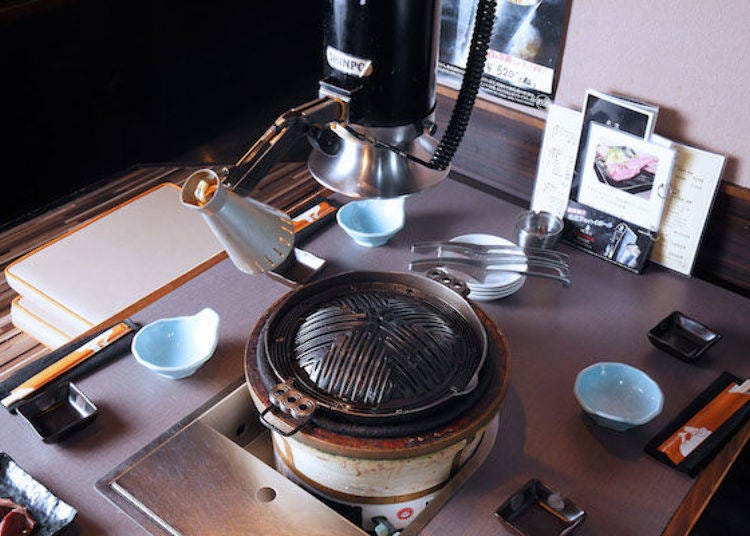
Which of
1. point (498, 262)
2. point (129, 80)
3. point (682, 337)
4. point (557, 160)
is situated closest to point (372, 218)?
point (498, 262)

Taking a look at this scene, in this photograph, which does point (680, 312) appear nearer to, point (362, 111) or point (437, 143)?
point (437, 143)

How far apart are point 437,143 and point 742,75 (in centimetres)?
87

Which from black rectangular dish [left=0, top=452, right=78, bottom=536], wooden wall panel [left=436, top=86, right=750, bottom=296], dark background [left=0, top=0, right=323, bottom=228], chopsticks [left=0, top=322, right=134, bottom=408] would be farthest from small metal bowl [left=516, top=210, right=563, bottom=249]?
dark background [left=0, top=0, right=323, bottom=228]

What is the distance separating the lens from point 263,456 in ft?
6.08

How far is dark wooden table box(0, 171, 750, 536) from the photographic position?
1573 millimetres

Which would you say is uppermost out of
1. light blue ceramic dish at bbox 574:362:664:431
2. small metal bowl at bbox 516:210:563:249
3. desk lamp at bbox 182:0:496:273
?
desk lamp at bbox 182:0:496:273

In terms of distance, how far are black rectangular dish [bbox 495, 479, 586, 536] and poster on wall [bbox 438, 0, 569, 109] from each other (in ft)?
4.20

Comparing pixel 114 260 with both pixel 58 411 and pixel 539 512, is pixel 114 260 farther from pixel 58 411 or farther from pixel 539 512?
pixel 539 512

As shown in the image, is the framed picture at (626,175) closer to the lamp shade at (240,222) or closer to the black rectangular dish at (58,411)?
the lamp shade at (240,222)

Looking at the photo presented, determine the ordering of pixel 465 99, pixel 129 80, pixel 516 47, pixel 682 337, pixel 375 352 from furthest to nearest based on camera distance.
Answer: pixel 129 80, pixel 516 47, pixel 682 337, pixel 465 99, pixel 375 352

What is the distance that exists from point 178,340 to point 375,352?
2.26 ft

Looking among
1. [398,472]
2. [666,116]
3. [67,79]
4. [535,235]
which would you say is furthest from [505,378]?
[67,79]

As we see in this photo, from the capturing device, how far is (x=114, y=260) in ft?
8.96

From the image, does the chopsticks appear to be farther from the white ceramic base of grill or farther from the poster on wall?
the poster on wall
